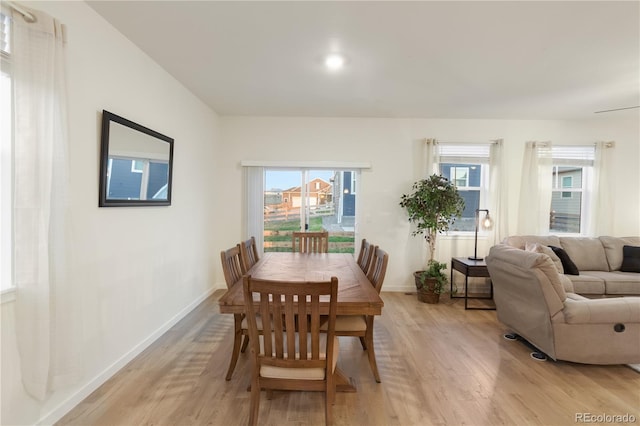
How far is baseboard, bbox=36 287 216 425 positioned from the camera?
1.78m

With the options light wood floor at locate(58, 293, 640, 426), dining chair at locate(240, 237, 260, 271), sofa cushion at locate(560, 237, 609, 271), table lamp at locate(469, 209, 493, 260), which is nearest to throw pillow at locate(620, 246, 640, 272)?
sofa cushion at locate(560, 237, 609, 271)

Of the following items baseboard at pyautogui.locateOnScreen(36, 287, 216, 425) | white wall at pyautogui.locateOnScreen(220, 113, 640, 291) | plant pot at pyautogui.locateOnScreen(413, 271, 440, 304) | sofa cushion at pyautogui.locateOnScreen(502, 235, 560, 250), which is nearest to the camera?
baseboard at pyautogui.locateOnScreen(36, 287, 216, 425)

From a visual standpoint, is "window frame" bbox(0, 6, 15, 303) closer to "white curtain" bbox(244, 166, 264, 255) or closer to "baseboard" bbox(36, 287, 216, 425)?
→ "baseboard" bbox(36, 287, 216, 425)

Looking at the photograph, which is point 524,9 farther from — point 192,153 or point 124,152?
point 192,153

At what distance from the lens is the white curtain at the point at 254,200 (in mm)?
4520

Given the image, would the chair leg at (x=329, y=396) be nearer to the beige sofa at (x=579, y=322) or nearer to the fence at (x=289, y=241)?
the beige sofa at (x=579, y=322)

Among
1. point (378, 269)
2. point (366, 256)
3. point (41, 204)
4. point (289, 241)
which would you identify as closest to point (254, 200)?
point (289, 241)

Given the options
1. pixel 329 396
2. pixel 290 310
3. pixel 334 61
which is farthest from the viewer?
pixel 334 61

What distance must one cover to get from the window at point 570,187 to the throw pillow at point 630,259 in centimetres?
82

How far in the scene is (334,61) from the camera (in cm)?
267

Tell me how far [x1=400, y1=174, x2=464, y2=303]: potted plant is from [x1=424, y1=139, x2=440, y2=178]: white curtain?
0.26 m

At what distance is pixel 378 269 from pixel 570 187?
13.9 ft

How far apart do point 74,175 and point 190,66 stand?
5.08 feet

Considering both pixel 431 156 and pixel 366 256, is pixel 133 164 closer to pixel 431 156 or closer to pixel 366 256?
pixel 366 256
